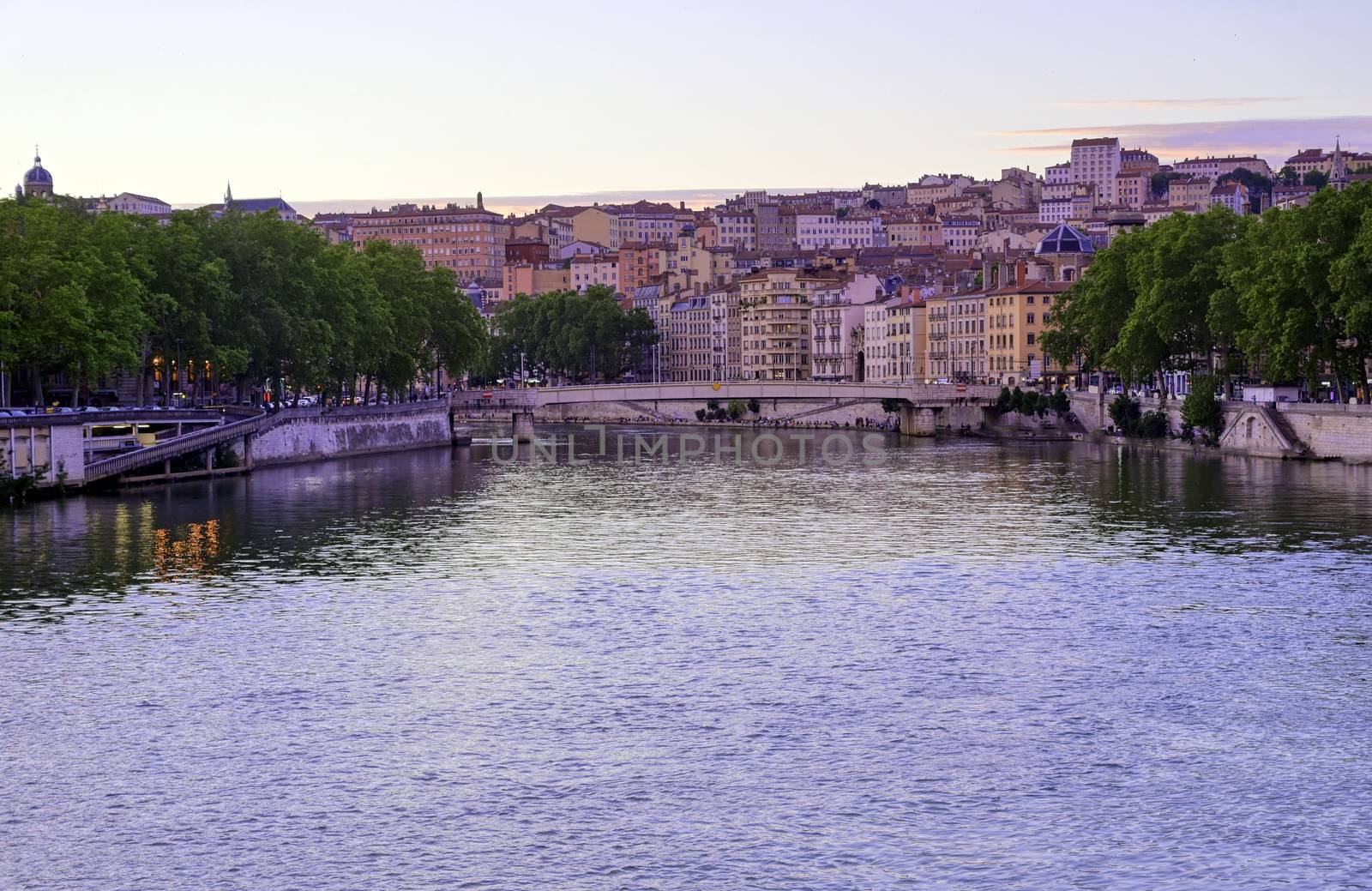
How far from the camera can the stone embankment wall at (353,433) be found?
81375 mm

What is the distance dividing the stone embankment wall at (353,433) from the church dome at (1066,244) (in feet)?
167

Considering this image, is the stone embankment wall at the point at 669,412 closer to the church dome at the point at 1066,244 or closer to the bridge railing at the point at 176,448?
the church dome at the point at 1066,244

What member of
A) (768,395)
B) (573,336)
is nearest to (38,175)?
(573,336)

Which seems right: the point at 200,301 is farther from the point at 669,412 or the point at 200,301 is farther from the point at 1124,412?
the point at 669,412

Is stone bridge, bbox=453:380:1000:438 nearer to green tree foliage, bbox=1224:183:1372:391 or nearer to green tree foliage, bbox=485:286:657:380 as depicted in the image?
green tree foliage, bbox=1224:183:1372:391

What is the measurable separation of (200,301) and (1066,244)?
77.7m

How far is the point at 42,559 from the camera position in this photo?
4509 cm

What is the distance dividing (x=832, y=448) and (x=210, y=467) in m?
37.0

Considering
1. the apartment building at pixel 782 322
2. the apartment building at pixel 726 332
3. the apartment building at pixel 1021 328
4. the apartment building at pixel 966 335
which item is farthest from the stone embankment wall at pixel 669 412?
the apartment building at pixel 726 332

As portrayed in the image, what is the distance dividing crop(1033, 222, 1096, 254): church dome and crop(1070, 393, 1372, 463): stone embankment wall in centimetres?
5563

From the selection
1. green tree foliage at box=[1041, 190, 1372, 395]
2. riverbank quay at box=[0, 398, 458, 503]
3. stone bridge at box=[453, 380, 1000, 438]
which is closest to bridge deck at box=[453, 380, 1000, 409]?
stone bridge at box=[453, 380, 1000, 438]

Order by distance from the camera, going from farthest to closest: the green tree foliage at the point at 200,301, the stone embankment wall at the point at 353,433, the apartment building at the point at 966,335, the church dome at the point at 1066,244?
the church dome at the point at 1066,244 → the apartment building at the point at 966,335 → the stone embankment wall at the point at 353,433 → the green tree foliage at the point at 200,301

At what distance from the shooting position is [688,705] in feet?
95.3

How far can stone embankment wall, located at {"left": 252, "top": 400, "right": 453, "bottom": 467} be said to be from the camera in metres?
81.4
